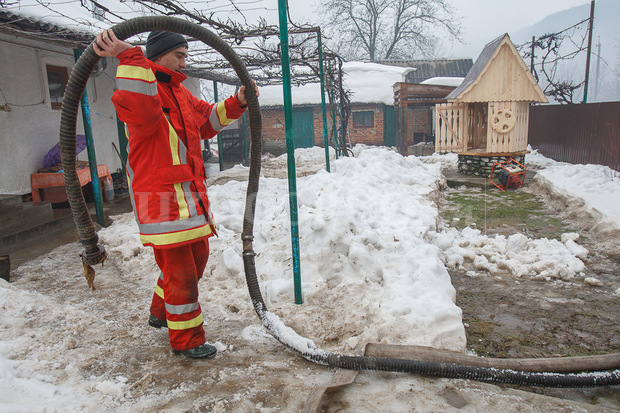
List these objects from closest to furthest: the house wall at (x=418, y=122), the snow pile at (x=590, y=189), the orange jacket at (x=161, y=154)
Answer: the orange jacket at (x=161, y=154) → the snow pile at (x=590, y=189) → the house wall at (x=418, y=122)

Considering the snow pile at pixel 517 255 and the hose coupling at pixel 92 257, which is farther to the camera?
the snow pile at pixel 517 255

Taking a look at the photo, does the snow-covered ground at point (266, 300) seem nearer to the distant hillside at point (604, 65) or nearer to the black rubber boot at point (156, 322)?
the black rubber boot at point (156, 322)

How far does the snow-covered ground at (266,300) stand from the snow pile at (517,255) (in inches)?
0.6

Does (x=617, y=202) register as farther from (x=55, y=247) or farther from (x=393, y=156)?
(x=55, y=247)

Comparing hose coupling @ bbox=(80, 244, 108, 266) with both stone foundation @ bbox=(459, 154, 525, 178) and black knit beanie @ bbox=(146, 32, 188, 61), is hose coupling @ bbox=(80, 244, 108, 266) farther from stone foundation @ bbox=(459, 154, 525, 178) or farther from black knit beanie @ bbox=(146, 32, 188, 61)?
stone foundation @ bbox=(459, 154, 525, 178)

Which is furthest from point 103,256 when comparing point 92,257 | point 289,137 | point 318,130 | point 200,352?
point 318,130

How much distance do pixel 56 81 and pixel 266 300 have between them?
781 centimetres

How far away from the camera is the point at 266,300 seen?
3494mm

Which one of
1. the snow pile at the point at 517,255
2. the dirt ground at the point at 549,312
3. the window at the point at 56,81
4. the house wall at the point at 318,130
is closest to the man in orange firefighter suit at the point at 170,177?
the dirt ground at the point at 549,312

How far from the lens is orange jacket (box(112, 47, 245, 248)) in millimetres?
2191

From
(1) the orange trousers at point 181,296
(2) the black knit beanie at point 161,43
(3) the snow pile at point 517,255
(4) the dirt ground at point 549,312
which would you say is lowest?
(4) the dirt ground at point 549,312

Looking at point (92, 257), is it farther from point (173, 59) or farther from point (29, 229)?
point (29, 229)

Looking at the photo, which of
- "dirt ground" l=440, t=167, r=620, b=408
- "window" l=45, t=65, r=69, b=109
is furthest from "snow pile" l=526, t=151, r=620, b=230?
"window" l=45, t=65, r=69, b=109

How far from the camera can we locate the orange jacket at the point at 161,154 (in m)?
2.19
